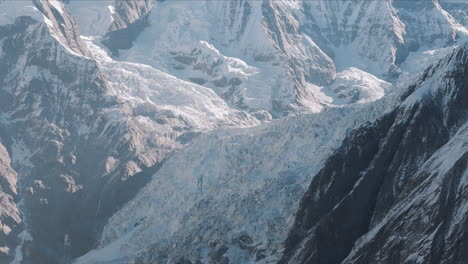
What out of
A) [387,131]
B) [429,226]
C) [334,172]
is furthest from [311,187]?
[429,226]

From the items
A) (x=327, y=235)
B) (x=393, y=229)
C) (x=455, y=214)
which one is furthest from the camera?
(x=327, y=235)

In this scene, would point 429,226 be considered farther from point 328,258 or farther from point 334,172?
point 334,172

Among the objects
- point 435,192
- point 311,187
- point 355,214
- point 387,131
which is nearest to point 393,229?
point 435,192

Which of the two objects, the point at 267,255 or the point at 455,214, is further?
the point at 267,255

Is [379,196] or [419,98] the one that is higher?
[419,98]

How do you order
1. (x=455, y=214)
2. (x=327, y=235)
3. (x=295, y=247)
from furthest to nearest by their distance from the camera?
(x=295, y=247)
(x=327, y=235)
(x=455, y=214)

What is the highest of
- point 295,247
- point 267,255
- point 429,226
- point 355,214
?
point 429,226

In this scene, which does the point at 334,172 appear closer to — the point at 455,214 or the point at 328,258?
the point at 328,258
